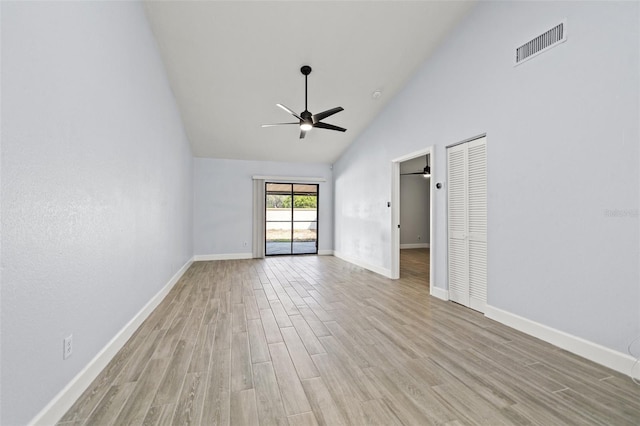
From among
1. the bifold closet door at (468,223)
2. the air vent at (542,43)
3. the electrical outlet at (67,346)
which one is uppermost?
the air vent at (542,43)

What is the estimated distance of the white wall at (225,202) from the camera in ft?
24.1

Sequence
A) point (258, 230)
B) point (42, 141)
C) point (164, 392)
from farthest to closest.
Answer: point (258, 230) → point (164, 392) → point (42, 141)

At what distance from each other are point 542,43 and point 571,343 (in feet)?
9.06

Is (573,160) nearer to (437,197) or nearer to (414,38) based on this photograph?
(437,197)

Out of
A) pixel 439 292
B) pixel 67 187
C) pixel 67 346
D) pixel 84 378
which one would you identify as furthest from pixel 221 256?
pixel 67 187

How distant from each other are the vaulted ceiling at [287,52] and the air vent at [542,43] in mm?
1146

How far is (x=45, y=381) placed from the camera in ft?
5.01

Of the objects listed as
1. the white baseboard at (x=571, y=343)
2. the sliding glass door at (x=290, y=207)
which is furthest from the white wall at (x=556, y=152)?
the sliding glass door at (x=290, y=207)

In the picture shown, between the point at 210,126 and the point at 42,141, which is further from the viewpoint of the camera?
the point at 210,126

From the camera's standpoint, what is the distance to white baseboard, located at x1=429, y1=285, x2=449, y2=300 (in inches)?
157

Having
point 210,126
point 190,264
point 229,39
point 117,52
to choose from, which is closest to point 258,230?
point 190,264

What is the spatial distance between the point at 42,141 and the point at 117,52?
1468 mm

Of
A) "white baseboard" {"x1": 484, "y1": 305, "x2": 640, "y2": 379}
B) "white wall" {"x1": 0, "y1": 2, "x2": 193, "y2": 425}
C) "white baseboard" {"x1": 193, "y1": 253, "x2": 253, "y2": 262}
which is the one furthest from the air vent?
"white baseboard" {"x1": 193, "y1": 253, "x2": 253, "y2": 262}

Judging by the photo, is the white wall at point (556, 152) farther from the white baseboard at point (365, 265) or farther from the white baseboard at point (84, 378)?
the white baseboard at point (84, 378)
